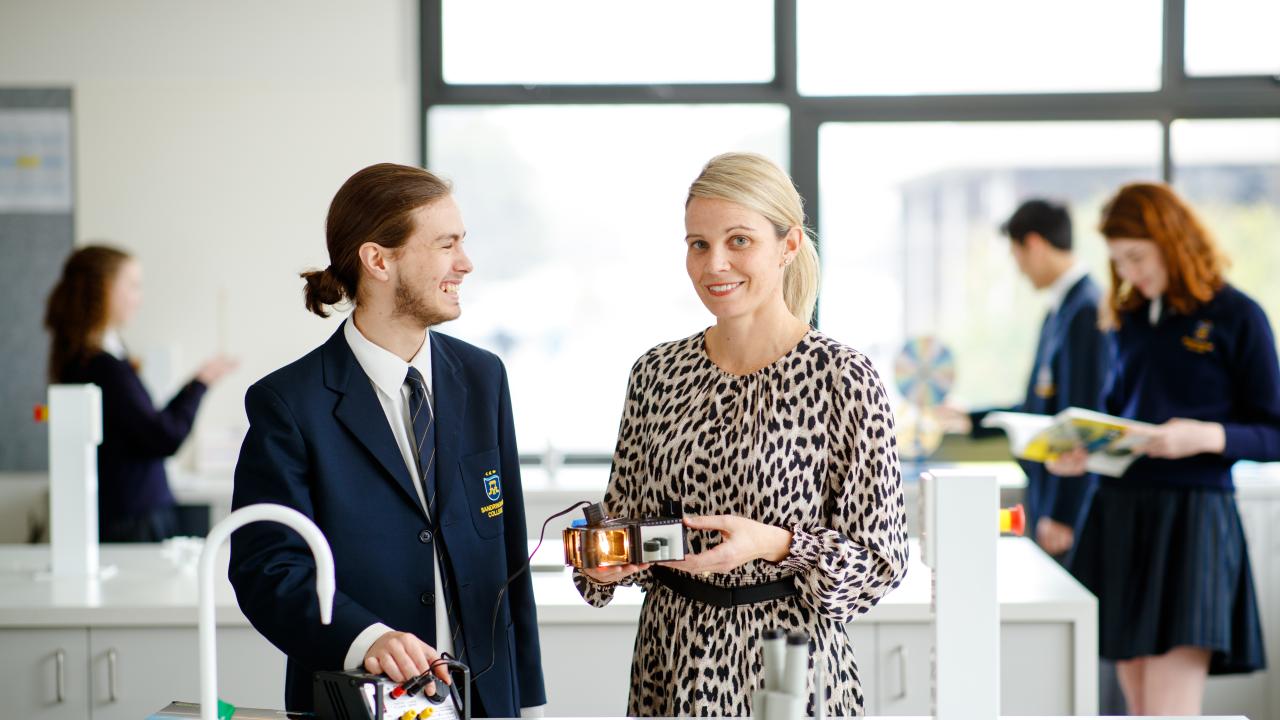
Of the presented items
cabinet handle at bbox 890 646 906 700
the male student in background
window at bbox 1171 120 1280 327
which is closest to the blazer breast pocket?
cabinet handle at bbox 890 646 906 700

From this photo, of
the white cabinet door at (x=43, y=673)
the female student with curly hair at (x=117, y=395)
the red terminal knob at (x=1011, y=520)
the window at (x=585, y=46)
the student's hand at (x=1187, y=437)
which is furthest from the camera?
the window at (x=585, y=46)

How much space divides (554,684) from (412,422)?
106 cm

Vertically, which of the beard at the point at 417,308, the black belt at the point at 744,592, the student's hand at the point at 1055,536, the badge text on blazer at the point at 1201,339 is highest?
the beard at the point at 417,308

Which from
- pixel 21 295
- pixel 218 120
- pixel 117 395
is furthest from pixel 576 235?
pixel 21 295

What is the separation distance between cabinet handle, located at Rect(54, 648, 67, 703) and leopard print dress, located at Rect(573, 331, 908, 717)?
4.65 ft

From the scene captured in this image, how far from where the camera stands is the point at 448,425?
1.77m

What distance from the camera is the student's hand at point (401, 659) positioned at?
1450 millimetres

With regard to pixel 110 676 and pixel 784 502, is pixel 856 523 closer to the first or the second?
pixel 784 502

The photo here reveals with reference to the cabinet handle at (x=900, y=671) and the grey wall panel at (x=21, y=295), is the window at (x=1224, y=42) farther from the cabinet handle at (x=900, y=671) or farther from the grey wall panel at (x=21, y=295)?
the grey wall panel at (x=21, y=295)

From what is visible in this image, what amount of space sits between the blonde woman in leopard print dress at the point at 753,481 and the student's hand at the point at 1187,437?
1529mm

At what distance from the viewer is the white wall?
4469 mm

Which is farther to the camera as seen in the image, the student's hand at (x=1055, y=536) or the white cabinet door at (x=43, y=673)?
the student's hand at (x=1055, y=536)

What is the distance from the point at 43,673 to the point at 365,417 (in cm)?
135

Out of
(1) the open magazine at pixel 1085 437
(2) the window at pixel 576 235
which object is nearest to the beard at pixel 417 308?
(1) the open magazine at pixel 1085 437
